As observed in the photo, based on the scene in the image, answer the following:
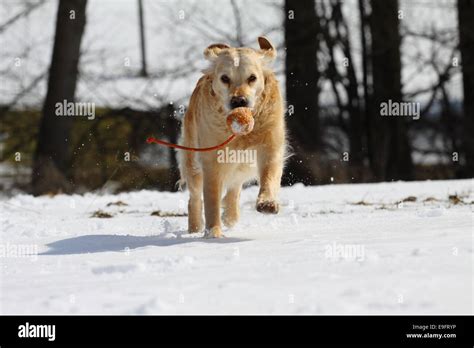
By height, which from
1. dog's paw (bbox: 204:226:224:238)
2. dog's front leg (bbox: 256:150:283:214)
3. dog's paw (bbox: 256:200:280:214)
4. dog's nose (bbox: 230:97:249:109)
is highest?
dog's nose (bbox: 230:97:249:109)

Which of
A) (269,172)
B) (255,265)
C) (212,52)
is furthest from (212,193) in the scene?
(255,265)

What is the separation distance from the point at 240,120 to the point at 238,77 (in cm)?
35

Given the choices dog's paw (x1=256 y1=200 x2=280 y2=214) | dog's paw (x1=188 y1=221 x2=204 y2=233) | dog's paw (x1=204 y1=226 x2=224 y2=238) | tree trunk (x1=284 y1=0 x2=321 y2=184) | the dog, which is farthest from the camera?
tree trunk (x1=284 y1=0 x2=321 y2=184)

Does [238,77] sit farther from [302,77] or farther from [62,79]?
[62,79]

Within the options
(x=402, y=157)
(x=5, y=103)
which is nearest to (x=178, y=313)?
(x=402, y=157)

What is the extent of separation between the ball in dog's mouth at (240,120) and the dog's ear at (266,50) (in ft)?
2.23

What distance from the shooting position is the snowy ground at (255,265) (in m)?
3.30

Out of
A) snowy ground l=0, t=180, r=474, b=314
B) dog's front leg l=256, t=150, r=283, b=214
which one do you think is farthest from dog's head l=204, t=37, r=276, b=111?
snowy ground l=0, t=180, r=474, b=314

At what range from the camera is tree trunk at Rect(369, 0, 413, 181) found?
50.0 feet

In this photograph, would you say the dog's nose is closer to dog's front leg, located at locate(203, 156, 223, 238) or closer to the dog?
the dog

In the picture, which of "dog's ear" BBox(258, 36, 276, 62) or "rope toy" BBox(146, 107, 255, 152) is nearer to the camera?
"rope toy" BBox(146, 107, 255, 152)

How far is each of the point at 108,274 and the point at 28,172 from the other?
12.0m

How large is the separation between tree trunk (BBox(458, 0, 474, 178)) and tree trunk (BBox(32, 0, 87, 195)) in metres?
7.35

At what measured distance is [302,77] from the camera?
14656mm
